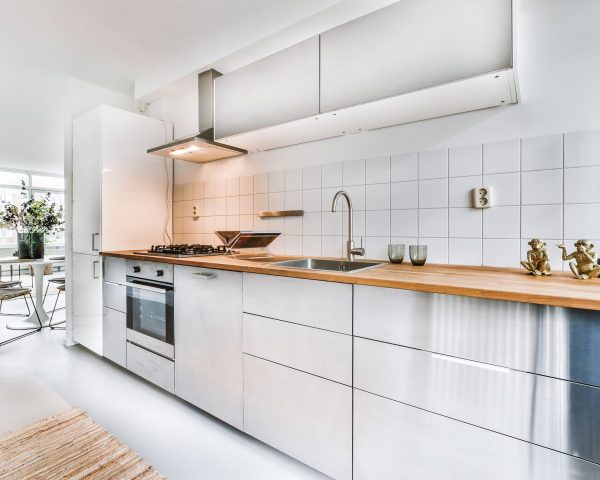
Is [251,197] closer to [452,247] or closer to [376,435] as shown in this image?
[452,247]

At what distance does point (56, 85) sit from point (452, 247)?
12.5ft

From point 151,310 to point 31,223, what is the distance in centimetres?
301

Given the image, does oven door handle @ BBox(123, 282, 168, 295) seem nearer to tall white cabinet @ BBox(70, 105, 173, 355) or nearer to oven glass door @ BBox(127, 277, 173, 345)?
oven glass door @ BBox(127, 277, 173, 345)

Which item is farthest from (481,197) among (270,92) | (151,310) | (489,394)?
(151,310)

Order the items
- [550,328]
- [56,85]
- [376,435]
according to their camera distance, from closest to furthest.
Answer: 1. [550,328]
2. [376,435]
3. [56,85]

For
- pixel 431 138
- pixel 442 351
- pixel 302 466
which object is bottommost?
pixel 302 466

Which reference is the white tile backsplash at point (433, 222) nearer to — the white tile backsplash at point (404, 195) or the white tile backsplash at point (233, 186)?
the white tile backsplash at point (404, 195)

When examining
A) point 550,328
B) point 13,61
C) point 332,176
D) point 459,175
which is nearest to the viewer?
point 550,328

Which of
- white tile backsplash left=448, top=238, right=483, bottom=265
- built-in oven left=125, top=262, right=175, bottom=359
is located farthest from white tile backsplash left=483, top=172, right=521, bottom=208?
built-in oven left=125, top=262, right=175, bottom=359

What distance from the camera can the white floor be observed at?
1489mm

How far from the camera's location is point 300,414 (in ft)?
4.62

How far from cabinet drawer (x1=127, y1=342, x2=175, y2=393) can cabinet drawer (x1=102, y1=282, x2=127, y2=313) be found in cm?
29

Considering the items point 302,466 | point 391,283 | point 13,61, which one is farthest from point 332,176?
point 13,61

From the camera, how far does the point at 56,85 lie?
3160 millimetres
